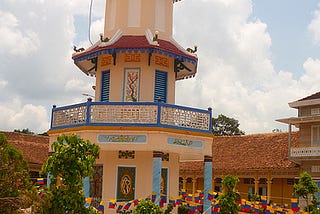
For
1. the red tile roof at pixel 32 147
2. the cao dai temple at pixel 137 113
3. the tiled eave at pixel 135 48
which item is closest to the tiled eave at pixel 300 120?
the cao dai temple at pixel 137 113

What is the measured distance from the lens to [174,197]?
58.3ft

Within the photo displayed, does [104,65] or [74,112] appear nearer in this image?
[74,112]

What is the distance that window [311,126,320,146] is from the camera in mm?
29227

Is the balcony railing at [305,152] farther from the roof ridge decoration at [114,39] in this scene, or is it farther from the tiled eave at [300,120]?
the roof ridge decoration at [114,39]

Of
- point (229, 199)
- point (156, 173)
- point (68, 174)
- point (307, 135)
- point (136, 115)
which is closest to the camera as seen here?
point (68, 174)

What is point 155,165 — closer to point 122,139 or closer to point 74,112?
point 122,139

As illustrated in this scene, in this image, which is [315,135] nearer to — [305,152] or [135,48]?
[305,152]

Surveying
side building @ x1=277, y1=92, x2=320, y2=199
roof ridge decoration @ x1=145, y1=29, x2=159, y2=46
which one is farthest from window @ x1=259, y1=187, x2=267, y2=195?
roof ridge decoration @ x1=145, y1=29, x2=159, y2=46

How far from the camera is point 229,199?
55.3 feet

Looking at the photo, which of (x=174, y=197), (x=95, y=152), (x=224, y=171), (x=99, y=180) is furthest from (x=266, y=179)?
(x=95, y=152)

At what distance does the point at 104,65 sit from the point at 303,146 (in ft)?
55.4

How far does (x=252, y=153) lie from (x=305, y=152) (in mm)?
4305

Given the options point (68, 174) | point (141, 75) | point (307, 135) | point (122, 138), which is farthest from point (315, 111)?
point (68, 174)

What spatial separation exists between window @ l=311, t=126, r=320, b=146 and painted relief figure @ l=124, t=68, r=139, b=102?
1615 centimetres
